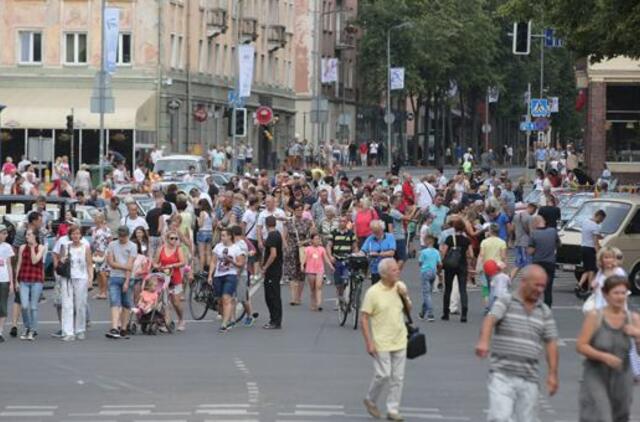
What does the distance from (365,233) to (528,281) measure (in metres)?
20.3

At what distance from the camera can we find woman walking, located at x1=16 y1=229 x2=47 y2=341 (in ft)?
86.4

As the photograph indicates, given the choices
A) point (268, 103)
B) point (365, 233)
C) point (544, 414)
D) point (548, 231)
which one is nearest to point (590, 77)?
point (268, 103)

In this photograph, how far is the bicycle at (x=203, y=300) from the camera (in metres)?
28.5

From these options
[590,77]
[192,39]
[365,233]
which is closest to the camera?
[365,233]

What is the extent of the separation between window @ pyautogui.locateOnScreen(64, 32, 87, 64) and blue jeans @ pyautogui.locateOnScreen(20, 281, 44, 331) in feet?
175

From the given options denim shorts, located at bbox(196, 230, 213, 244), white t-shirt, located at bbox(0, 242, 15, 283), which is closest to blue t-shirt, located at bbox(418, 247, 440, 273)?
white t-shirt, located at bbox(0, 242, 15, 283)

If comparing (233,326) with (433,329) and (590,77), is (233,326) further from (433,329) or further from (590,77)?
(590,77)

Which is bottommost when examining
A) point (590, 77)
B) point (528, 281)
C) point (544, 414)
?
point (544, 414)

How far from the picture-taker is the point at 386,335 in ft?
58.2

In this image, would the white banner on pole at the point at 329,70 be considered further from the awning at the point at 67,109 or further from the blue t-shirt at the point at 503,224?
the blue t-shirt at the point at 503,224

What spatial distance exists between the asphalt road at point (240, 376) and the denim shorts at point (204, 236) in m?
7.84

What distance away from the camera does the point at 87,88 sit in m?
78.5

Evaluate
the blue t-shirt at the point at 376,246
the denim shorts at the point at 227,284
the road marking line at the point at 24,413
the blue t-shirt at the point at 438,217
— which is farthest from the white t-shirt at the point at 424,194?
the road marking line at the point at 24,413

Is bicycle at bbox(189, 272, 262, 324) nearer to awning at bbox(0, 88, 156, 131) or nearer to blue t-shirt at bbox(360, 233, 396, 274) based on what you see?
blue t-shirt at bbox(360, 233, 396, 274)
